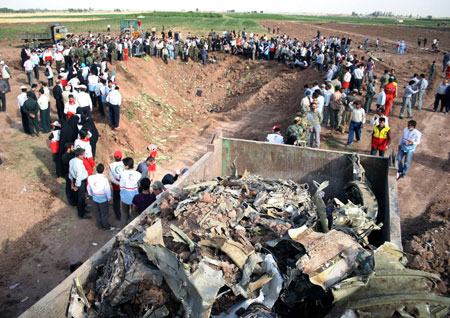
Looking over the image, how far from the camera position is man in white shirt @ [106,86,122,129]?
11153 mm

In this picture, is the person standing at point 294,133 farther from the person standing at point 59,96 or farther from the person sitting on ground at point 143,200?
the person standing at point 59,96

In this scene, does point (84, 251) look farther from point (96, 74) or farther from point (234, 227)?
point (96, 74)

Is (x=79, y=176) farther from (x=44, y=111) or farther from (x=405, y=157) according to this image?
(x=405, y=157)

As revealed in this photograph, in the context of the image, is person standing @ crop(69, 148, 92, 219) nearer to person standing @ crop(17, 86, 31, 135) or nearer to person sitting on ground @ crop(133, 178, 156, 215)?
person sitting on ground @ crop(133, 178, 156, 215)

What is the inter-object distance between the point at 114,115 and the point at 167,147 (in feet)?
6.91

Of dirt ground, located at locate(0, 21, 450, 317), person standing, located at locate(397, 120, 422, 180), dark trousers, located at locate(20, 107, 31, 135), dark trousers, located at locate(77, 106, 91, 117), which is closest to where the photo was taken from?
dirt ground, located at locate(0, 21, 450, 317)

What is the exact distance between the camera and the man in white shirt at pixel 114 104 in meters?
11.2

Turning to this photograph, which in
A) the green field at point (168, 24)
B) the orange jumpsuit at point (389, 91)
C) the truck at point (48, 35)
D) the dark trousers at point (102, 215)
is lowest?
the dark trousers at point (102, 215)

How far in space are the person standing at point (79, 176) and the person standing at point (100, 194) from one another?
1.70 ft

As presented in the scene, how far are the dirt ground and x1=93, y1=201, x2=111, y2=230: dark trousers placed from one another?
0.71ft

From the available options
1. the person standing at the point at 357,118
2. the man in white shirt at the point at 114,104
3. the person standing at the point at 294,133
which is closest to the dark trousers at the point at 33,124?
the man in white shirt at the point at 114,104

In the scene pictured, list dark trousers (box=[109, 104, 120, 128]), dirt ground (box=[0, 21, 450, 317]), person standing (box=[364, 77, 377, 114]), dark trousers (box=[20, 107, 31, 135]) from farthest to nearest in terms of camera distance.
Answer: person standing (box=[364, 77, 377, 114]) < dark trousers (box=[109, 104, 120, 128]) < dark trousers (box=[20, 107, 31, 135]) < dirt ground (box=[0, 21, 450, 317])

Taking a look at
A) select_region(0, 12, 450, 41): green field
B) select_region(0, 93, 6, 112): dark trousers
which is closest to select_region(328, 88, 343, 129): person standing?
select_region(0, 93, 6, 112): dark trousers

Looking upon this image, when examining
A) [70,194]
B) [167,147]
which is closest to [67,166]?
[70,194]
